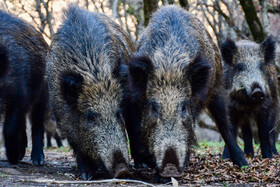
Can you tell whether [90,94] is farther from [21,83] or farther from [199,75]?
[21,83]

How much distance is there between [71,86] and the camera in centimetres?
512

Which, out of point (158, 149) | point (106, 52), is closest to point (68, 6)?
point (106, 52)

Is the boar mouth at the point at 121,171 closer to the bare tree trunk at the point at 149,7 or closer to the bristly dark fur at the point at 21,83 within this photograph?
the bristly dark fur at the point at 21,83

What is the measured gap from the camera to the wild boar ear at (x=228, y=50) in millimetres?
7785

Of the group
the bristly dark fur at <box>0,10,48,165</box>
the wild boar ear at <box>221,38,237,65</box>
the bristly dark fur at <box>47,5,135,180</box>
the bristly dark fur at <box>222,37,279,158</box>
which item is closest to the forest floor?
the bristly dark fur at <box>47,5,135,180</box>

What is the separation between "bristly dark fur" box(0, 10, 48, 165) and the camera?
584cm

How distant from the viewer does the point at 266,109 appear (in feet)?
24.2

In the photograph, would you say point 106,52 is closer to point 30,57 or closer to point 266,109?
point 30,57

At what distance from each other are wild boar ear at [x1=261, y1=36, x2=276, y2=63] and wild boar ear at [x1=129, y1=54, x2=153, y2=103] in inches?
141

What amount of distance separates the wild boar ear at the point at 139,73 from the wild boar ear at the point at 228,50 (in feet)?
10.5

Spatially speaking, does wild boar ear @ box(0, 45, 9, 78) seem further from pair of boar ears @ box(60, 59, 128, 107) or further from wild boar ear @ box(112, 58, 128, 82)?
wild boar ear @ box(112, 58, 128, 82)

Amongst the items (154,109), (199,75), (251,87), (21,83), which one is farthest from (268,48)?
(21,83)

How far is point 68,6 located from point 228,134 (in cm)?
298

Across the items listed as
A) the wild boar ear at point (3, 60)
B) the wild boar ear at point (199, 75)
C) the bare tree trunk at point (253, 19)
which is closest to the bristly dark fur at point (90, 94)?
the wild boar ear at point (3, 60)
